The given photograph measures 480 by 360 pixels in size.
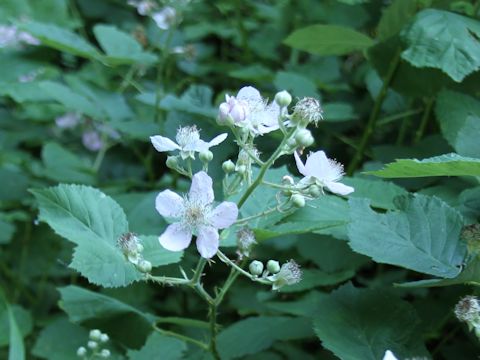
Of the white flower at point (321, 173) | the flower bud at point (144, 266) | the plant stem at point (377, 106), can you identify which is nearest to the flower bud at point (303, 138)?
the white flower at point (321, 173)

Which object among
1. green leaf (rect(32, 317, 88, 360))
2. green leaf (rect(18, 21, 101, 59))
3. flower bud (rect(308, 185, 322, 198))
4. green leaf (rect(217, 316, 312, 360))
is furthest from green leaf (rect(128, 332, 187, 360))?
green leaf (rect(18, 21, 101, 59))

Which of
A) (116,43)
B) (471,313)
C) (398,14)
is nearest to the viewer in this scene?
(471,313)

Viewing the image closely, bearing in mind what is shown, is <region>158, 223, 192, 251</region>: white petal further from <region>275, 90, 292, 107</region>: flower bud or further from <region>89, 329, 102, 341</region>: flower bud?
<region>89, 329, 102, 341</region>: flower bud

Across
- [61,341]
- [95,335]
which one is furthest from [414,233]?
[61,341]

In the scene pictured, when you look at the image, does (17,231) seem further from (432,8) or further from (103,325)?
(432,8)

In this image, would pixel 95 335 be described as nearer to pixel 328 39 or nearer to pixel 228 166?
pixel 228 166

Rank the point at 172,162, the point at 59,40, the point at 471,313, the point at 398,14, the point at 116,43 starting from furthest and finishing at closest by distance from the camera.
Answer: the point at 116,43 → the point at 59,40 → the point at 398,14 → the point at 172,162 → the point at 471,313
